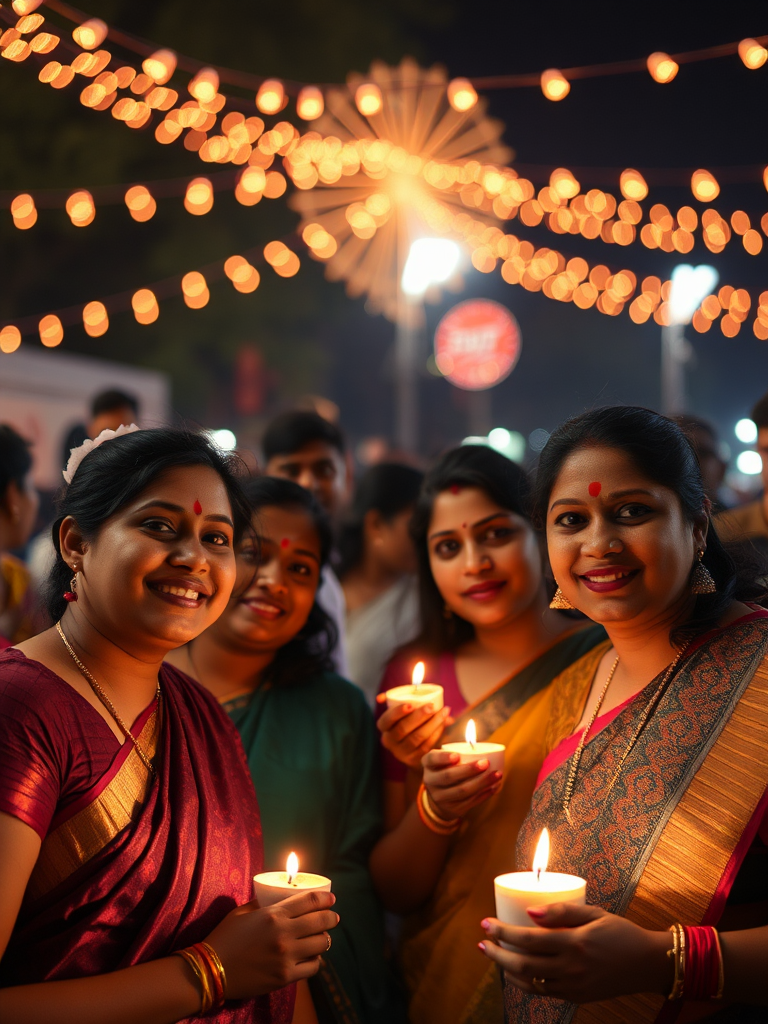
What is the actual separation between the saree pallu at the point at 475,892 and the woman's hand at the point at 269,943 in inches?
32.0

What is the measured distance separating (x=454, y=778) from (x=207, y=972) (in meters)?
0.72

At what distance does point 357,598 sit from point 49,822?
133 inches

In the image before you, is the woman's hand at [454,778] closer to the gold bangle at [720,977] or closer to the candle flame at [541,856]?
the candle flame at [541,856]

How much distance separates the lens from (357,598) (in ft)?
16.5

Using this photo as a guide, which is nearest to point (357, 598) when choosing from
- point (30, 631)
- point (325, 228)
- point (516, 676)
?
point (30, 631)

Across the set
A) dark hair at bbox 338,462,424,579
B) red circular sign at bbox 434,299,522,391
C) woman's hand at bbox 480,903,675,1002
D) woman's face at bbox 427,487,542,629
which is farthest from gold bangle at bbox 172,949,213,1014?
red circular sign at bbox 434,299,522,391

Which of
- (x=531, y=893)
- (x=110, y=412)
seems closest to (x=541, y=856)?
(x=531, y=893)

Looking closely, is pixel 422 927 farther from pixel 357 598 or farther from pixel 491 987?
pixel 357 598

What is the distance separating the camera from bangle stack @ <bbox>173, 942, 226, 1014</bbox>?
5.90ft

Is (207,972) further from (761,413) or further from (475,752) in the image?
(761,413)

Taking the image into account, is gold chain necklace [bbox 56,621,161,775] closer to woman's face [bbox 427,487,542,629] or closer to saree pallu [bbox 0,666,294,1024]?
saree pallu [bbox 0,666,294,1024]

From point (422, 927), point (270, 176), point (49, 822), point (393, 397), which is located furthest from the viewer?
point (393, 397)

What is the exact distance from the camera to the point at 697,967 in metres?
1.71

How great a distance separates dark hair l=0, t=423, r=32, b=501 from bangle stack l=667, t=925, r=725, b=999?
300 cm
